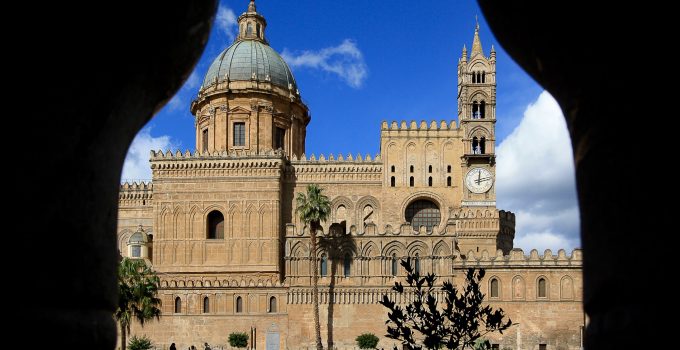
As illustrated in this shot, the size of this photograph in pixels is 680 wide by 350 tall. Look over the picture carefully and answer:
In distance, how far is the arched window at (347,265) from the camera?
43.5 meters

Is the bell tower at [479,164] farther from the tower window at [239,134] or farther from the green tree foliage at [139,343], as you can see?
the green tree foliage at [139,343]

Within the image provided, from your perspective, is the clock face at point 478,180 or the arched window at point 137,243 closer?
the clock face at point 478,180

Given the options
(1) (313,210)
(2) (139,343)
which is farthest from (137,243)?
(1) (313,210)

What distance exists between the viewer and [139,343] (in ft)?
132

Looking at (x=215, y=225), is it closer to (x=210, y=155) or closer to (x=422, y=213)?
(x=210, y=155)

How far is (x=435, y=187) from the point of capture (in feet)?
162

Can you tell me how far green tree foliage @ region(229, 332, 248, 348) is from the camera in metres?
40.8

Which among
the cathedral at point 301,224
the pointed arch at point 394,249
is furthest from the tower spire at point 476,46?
the pointed arch at point 394,249

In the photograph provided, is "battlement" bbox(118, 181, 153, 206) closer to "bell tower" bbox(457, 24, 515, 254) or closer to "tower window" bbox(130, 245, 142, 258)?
"tower window" bbox(130, 245, 142, 258)

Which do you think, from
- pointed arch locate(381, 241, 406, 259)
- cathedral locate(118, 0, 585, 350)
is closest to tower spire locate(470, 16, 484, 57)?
cathedral locate(118, 0, 585, 350)

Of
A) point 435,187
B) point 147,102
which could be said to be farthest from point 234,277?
point 147,102

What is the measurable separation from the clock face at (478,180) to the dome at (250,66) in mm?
13690
